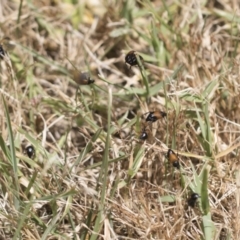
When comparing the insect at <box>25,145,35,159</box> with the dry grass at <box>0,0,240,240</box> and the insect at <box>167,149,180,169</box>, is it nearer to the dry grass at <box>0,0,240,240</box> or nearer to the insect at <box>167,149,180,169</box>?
the dry grass at <box>0,0,240,240</box>

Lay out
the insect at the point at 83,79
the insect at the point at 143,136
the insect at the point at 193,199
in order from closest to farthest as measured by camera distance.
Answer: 1. the insect at the point at 193,199
2. the insect at the point at 143,136
3. the insect at the point at 83,79

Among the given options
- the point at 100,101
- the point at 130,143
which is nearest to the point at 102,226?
the point at 130,143

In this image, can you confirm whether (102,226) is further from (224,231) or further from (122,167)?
(224,231)

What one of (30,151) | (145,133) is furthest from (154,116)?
(30,151)

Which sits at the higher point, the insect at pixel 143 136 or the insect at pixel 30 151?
the insect at pixel 30 151

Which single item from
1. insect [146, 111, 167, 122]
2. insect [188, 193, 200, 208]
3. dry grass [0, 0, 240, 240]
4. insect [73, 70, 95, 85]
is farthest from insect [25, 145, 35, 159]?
insect [188, 193, 200, 208]

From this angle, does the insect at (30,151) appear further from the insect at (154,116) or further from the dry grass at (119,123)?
the insect at (154,116)

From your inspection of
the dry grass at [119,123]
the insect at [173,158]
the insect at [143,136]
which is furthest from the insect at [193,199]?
the insect at [143,136]

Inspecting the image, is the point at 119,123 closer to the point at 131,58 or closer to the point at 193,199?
the point at 131,58
